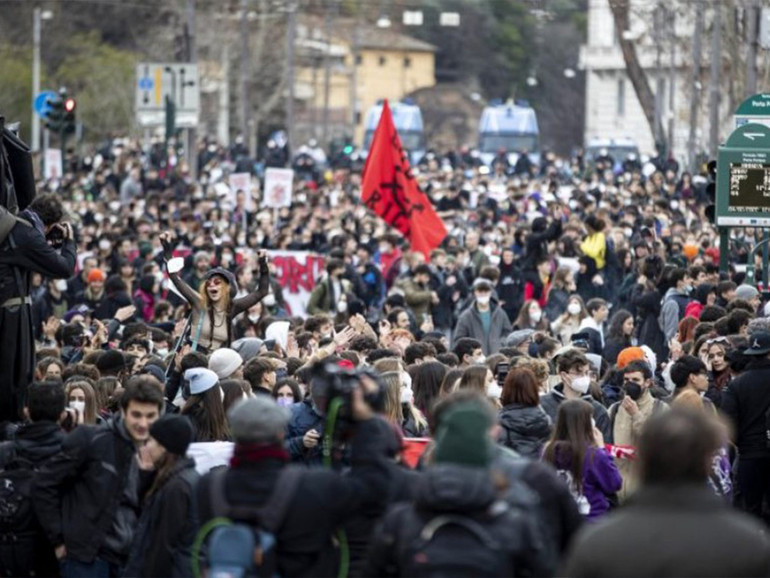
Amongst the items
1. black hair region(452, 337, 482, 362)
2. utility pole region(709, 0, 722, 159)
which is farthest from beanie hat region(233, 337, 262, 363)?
utility pole region(709, 0, 722, 159)

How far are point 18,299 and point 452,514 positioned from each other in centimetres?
501

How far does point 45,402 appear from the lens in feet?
33.8

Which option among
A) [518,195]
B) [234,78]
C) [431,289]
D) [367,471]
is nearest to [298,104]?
[234,78]

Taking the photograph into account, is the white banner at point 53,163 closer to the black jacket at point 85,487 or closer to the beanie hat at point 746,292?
the beanie hat at point 746,292

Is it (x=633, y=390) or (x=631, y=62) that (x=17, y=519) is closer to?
(x=633, y=390)

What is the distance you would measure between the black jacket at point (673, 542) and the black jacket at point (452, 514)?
659mm

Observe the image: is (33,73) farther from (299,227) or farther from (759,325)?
(759,325)

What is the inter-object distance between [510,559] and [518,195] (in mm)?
36586

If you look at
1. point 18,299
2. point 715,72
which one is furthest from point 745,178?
point 715,72

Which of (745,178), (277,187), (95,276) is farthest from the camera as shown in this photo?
(277,187)

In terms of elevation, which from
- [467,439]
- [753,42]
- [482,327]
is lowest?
[482,327]

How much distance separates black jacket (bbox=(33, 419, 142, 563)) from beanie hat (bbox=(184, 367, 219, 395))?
138cm

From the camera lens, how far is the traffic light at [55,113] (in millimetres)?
38344

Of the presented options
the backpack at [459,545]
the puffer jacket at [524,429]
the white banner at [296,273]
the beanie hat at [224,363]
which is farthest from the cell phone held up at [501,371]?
the white banner at [296,273]
